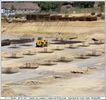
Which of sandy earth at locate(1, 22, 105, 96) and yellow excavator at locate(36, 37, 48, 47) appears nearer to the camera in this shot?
sandy earth at locate(1, 22, 105, 96)

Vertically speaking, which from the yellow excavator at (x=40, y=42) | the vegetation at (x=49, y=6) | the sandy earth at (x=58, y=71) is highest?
the vegetation at (x=49, y=6)

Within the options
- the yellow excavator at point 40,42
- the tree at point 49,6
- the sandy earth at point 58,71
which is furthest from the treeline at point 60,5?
the yellow excavator at point 40,42

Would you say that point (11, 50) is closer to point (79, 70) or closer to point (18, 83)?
point (18, 83)

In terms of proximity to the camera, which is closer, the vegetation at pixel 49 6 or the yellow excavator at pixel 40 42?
the vegetation at pixel 49 6

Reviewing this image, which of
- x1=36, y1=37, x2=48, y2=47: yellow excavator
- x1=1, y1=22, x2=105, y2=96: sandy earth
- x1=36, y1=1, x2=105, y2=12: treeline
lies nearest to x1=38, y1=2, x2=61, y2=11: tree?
x1=36, y1=1, x2=105, y2=12: treeline

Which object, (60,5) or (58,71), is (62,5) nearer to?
(60,5)

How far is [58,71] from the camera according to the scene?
246 inches

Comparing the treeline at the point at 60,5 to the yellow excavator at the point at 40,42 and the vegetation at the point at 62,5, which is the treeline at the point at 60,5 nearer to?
the vegetation at the point at 62,5

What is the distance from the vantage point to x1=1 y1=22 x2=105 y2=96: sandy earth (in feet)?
20.2

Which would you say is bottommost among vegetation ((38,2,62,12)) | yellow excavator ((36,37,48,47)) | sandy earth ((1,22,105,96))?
sandy earth ((1,22,105,96))

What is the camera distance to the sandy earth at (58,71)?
6.14 metres

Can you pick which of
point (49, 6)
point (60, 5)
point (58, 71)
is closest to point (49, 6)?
point (49, 6)

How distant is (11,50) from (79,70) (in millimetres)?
930

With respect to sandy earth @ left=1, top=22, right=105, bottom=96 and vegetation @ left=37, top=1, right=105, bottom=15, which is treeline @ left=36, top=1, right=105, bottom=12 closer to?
vegetation @ left=37, top=1, right=105, bottom=15
